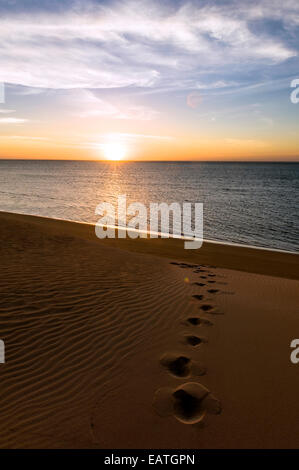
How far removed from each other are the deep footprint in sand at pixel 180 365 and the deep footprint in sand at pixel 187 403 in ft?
0.88

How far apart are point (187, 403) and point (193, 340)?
1.56 meters

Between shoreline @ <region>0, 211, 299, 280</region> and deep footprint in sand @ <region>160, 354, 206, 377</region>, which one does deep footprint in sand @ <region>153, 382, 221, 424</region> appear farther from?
shoreline @ <region>0, 211, 299, 280</region>

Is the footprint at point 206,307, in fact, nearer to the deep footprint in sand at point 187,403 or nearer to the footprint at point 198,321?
the footprint at point 198,321

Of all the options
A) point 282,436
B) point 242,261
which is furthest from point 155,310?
point 242,261

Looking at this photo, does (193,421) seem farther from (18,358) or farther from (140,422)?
(18,358)

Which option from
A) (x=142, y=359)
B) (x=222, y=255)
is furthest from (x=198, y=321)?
(x=222, y=255)

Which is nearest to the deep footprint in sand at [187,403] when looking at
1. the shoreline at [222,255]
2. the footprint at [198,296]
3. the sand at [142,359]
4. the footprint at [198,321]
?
the sand at [142,359]

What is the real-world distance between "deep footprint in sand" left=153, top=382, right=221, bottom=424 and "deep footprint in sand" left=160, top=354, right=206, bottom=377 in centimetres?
27

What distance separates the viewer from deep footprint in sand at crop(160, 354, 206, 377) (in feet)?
14.1

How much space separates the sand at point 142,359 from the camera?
3.33 metres

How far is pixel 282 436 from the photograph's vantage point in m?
3.29

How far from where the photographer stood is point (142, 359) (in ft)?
15.3

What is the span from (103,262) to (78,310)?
11.5ft

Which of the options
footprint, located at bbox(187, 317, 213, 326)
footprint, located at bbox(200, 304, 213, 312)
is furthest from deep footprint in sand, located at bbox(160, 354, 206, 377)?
footprint, located at bbox(200, 304, 213, 312)
